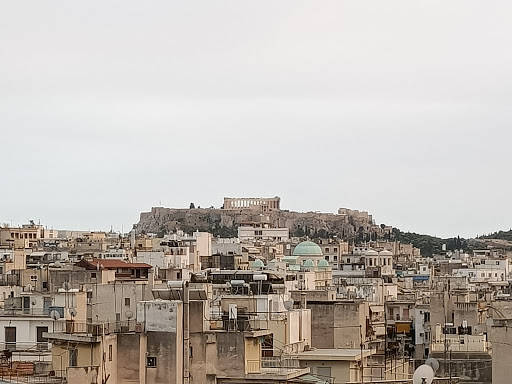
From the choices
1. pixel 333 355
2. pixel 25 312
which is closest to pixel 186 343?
pixel 333 355

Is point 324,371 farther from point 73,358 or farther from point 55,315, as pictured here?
point 73,358

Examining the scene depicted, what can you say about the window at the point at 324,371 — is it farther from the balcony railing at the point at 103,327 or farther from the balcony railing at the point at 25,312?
the balcony railing at the point at 25,312

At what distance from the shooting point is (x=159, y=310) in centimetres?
3062

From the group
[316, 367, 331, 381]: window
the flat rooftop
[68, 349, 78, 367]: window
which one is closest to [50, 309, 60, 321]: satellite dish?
the flat rooftop

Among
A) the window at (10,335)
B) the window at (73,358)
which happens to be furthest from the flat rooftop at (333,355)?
the window at (73,358)

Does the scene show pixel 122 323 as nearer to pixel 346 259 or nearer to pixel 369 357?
pixel 369 357

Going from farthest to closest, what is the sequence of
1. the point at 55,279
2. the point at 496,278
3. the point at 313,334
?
the point at 496,278
the point at 55,279
the point at 313,334

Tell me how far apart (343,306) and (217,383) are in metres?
14.0

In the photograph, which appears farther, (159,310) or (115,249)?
(115,249)

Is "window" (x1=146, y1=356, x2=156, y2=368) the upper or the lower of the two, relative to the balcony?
lower

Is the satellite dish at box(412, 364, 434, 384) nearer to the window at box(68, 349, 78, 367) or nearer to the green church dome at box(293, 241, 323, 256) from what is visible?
the window at box(68, 349, 78, 367)

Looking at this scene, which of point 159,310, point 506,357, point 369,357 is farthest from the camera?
point 369,357

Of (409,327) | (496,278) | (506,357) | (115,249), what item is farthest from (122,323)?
(496,278)

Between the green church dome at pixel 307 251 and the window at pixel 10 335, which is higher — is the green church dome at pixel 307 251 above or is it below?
above
